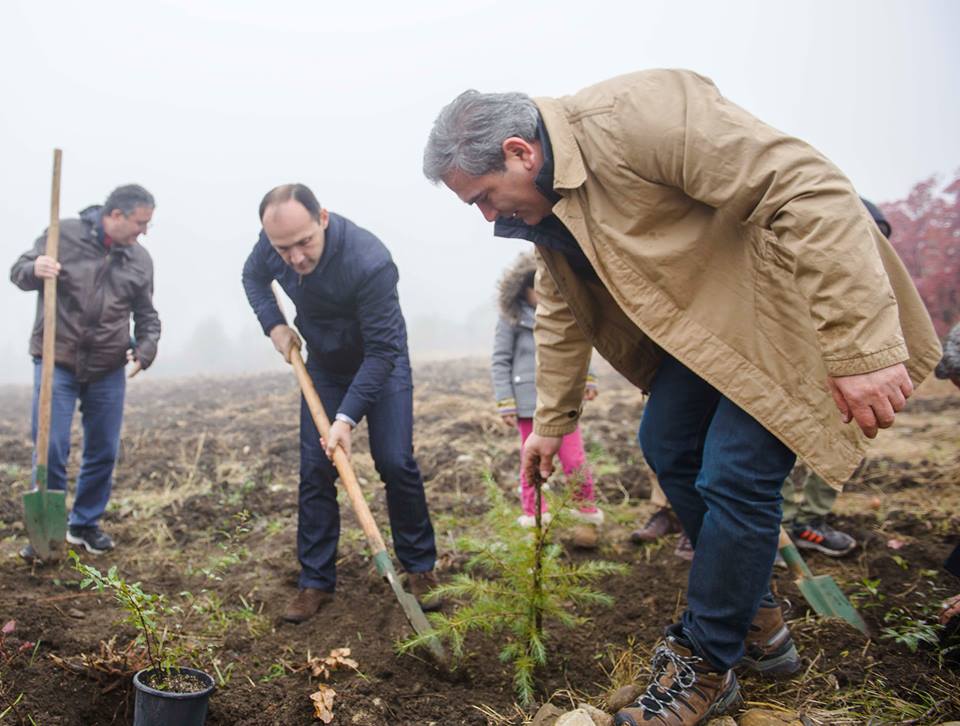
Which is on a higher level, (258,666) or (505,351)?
(505,351)

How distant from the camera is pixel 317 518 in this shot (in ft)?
10.7

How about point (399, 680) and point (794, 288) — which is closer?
point (794, 288)

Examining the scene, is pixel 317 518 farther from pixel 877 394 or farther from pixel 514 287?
pixel 877 394

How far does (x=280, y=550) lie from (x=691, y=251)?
3.10 metres

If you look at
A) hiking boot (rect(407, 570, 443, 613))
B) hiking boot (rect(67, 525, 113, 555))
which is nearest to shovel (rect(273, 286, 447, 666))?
hiking boot (rect(407, 570, 443, 613))

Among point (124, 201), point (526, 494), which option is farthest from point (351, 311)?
point (124, 201)

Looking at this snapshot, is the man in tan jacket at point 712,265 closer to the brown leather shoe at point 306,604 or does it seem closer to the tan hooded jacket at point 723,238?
the tan hooded jacket at point 723,238

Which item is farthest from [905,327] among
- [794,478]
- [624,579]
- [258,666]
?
[794,478]

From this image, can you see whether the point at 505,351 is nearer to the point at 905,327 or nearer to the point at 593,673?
the point at 593,673

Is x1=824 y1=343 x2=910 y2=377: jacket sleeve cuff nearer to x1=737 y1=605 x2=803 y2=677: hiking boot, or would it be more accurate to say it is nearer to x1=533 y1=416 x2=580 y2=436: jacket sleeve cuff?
x1=737 y1=605 x2=803 y2=677: hiking boot

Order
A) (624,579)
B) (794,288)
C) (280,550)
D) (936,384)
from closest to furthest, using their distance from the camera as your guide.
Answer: (794,288) → (624,579) → (280,550) → (936,384)

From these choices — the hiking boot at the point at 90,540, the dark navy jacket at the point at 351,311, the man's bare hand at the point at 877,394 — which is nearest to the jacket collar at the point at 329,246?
the dark navy jacket at the point at 351,311

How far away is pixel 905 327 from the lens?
2.02m

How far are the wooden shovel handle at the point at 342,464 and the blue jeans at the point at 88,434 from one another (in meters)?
1.48
